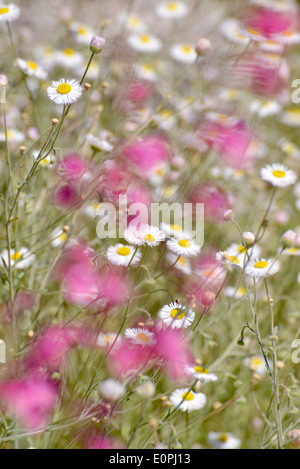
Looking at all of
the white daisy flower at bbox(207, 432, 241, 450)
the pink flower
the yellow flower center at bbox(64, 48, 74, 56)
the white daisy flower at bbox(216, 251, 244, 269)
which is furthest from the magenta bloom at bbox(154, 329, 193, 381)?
the yellow flower center at bbox(64, 48, 74, 56)

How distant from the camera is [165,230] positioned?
2.97 feet

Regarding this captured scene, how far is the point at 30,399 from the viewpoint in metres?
0.76

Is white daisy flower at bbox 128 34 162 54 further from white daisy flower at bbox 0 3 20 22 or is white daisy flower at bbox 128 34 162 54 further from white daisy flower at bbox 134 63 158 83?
white daisy flower at bbox 0 3 20 22

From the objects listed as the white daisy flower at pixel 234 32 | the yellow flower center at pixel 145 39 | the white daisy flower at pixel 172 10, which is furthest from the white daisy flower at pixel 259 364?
the white daisy flower at pixel 172 10

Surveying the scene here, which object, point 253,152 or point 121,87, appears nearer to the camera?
point 121,87

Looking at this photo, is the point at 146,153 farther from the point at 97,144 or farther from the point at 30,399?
the point at 30,399

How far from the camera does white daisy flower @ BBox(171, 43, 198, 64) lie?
1541 mm

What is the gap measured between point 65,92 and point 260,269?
0.34 m

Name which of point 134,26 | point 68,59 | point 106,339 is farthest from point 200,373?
point 134,26

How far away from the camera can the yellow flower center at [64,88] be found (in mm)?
771
